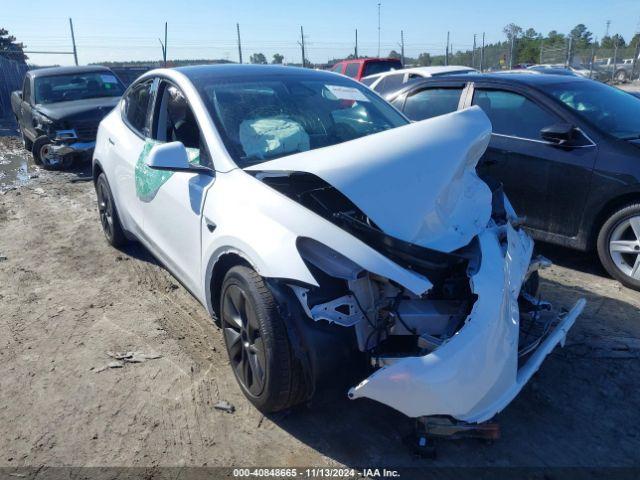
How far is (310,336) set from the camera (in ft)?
7.95

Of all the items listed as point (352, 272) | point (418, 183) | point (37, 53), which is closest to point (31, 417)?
point (352, 272)

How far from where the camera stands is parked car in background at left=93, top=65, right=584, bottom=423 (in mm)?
2242

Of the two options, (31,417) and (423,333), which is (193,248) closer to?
(31,417)

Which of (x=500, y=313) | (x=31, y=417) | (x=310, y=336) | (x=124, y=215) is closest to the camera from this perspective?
(x=500, y=313)

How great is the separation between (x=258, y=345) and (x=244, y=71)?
217 centimetres

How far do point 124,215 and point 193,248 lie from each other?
1.67 metres

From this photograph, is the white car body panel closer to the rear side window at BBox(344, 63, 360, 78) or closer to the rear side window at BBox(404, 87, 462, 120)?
the rear side window at BBox(404, 87, 462, 120)

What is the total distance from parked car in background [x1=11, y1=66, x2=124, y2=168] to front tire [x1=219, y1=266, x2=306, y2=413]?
7.79m

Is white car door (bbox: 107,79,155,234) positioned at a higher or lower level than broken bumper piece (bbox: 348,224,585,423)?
higher

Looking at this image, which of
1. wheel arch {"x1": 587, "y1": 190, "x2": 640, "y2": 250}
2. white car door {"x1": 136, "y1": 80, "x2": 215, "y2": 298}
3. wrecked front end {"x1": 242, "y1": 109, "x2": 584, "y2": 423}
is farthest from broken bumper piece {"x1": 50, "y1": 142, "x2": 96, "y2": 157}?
wheel arch {"x1": 587, "y1": 190, "x2": 640, "y2": 250}

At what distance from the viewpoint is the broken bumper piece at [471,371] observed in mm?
2127

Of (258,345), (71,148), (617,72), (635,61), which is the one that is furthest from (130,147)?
(617,72)

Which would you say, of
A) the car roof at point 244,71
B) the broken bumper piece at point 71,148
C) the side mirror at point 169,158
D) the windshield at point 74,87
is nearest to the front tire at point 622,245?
the car roof at point 244,71

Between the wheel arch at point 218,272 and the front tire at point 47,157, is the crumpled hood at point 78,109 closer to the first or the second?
the front tire at point 47,157
